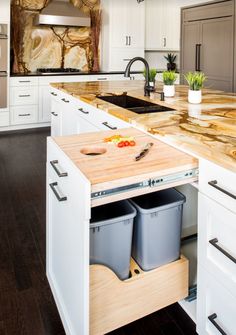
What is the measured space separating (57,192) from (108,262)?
0.36m

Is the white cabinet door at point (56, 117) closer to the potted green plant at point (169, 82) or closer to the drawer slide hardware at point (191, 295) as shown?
the potted green plant at point (169, 82)

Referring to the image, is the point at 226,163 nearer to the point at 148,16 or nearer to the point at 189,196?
the point at 189,196

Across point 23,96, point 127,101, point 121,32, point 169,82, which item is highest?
point 121,32

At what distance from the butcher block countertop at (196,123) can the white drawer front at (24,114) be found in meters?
2.74

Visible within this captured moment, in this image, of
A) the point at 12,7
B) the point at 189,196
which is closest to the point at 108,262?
the point at 189,196

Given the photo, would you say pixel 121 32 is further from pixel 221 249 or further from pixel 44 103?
pixel 221 249

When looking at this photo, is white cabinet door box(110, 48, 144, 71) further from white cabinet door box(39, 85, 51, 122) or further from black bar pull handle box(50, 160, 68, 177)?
black bar pull handle box(50, 160, 68, 177)

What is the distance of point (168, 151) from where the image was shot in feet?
4.68

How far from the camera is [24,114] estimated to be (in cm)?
521

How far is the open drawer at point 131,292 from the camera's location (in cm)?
129

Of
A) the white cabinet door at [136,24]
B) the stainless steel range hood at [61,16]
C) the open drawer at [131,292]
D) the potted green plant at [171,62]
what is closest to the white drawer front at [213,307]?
the open drawer at [131,292]

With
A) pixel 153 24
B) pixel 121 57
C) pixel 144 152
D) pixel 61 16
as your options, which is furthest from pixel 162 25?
pixel 144 152

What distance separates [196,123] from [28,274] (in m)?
1.23

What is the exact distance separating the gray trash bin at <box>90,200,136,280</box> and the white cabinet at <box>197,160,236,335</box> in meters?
0.30
